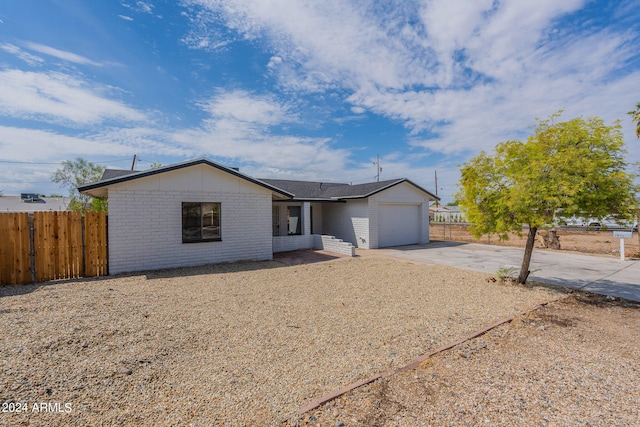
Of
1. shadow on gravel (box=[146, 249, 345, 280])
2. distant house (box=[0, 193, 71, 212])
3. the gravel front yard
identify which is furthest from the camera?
distant house (box=[0, 193, 71, 212])

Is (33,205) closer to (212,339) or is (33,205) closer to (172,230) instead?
(172,230)

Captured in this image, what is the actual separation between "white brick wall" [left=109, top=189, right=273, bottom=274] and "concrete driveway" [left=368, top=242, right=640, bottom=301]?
20.3 feet

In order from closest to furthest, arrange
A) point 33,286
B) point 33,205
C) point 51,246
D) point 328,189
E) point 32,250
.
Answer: point 33,286 → point 32,250 → point 51,246 → point 328,189 → point 33,205

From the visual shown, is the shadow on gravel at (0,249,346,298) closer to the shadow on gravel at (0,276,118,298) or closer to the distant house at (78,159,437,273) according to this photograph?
the shadow on gravel at (0,276,118,298)

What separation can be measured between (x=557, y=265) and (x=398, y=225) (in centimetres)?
752

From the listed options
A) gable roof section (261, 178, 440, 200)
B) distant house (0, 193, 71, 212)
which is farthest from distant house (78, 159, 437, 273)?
distant house (0, 193, 71, 212)

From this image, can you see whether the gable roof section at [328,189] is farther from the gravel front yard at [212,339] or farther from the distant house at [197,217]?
the gravel front yard at [212,339]

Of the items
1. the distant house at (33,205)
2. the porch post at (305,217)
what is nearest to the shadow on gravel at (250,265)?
the porch post at (305,217)

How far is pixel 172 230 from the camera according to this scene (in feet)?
33.2

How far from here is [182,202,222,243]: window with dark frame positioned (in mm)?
Result: 10453

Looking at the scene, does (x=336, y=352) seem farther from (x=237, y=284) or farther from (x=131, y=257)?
(x=131, y=257)

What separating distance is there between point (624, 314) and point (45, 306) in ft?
38.2

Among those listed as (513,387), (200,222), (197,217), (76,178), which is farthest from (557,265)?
(76,178)

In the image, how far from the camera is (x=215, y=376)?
137 inches
